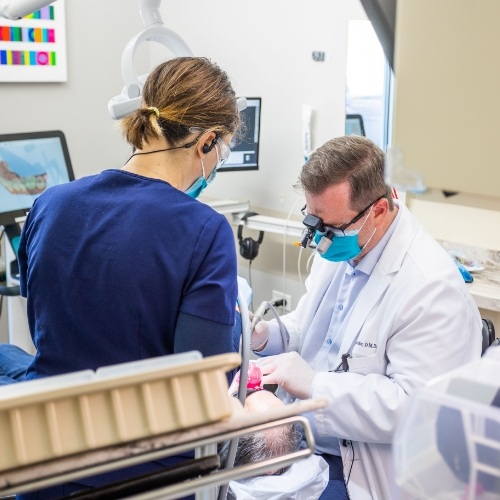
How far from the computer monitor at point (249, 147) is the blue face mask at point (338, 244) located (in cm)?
159

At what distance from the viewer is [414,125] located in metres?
0.71

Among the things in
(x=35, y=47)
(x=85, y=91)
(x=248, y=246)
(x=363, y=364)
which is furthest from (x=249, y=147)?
(x=363, y=364)

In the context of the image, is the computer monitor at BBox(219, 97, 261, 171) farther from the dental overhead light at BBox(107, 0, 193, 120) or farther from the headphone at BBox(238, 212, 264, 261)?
the dental overhead light at BBox(107, 0, 193, 120)

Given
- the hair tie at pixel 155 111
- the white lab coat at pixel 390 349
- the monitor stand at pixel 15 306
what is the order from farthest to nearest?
1. the monitor stand at pixel 15 306
2. the white lab coat at pixel 390 349
3. the hair tie at pixel 155 111

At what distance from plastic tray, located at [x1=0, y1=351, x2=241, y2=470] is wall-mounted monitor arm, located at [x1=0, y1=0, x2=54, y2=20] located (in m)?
1.35

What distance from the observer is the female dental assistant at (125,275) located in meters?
1.26

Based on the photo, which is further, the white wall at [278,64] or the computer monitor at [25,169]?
the white wall at [278,64]

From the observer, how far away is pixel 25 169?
3.13m

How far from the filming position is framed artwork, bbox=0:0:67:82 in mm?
3406

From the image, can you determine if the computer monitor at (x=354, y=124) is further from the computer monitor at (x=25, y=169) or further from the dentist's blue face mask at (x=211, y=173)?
the dentist's blue face mask at (x=211, y=173)

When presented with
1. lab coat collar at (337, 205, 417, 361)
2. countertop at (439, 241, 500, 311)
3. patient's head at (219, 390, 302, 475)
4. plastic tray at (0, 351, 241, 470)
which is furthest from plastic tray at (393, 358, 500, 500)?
countertop at (439, 241, 500, 311)

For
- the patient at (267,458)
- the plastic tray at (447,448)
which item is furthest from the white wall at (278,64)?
the plastic tray at (447,448)

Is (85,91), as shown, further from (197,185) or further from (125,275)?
(125,275)

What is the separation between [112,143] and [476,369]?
3.23m
